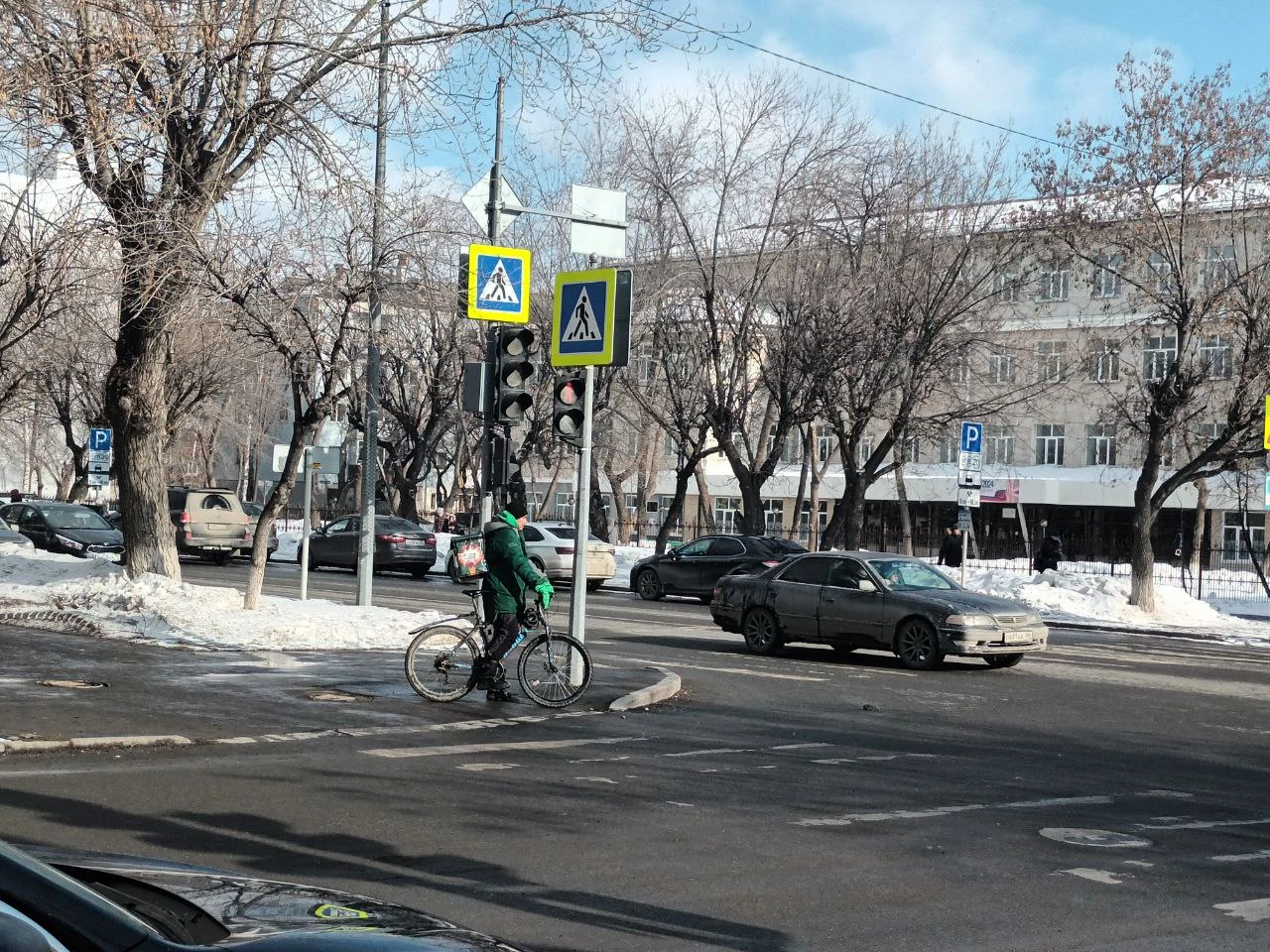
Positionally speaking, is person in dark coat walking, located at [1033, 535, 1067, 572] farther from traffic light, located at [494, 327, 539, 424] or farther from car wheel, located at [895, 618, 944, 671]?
traffic light, located at [494, 327, 539, 424]

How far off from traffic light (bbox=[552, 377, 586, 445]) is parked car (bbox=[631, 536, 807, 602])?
16423 mm

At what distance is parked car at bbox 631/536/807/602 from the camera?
3019cm

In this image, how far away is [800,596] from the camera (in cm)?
1925

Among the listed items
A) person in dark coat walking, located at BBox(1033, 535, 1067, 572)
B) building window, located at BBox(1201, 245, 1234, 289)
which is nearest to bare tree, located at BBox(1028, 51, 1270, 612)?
building window, located at BBox(1201, 245, 1234, 289)

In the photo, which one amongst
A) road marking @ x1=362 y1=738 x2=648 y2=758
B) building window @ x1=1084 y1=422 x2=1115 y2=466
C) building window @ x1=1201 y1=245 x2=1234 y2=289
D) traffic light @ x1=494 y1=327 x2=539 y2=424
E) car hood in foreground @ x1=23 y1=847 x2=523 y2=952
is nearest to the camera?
car hood in foreground @ x1=23 y1=847 x2=523 y2=952

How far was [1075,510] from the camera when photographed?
2438 inches

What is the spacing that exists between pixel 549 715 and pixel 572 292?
408 centimetres

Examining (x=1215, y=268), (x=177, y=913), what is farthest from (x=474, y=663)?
(x=1215, y=268)

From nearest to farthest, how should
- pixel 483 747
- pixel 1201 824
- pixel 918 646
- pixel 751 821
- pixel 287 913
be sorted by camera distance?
pixel 287 913
pixel 751 821
pixel 1201 824
pixel 483 747
pixel 918 646

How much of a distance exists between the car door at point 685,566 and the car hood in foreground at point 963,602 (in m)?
12.7

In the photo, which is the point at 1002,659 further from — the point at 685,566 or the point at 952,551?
the point at 952,551

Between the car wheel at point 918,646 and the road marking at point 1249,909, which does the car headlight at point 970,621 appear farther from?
the road marking at point 1249,909

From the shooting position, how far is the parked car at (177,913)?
258 cm

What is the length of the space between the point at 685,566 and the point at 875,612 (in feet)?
42.6
